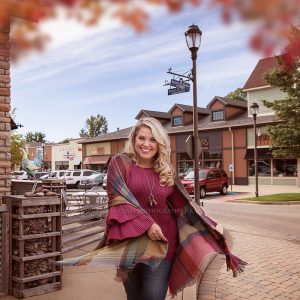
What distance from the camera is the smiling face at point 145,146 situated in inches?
132

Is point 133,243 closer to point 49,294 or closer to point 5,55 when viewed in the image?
point 49,294

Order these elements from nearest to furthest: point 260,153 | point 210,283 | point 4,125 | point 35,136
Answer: point 4,125
point 210,283
point 260,153
point 35,136

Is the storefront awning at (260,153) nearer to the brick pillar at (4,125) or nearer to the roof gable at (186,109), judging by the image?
the roof gable at (186,109)

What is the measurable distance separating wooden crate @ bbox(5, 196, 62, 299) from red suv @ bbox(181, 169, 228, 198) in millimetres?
18156

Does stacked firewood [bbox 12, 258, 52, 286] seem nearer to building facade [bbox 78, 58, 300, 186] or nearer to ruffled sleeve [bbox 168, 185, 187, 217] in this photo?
ruffled sleeve [bbox 168, 185, 187, 217]

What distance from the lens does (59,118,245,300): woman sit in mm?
3049

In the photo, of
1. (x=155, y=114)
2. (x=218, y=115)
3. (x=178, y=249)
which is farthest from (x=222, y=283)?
(x=155, y=114)

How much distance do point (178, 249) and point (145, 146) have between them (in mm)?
869

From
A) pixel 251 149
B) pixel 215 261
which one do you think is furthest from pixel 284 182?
pixel 215 261

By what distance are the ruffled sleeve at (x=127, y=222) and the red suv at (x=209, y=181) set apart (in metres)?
20.2

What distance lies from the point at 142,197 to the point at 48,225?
2518 mm

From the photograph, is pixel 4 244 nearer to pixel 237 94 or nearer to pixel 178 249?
pixel 178 249

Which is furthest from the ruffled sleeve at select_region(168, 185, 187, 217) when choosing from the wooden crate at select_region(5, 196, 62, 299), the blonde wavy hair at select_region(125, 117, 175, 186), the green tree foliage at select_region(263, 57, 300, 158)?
the green tree foliage at select_region(263, 57, 300, 158)

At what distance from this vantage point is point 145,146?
336cm
